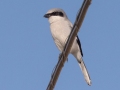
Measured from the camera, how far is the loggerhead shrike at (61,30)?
4.54 m

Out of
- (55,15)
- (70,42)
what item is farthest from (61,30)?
(70,42)

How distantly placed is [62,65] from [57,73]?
0.07m

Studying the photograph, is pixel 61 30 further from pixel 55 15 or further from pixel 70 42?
pixel 70 42

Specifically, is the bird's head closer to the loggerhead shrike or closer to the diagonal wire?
the loggerhead shrike

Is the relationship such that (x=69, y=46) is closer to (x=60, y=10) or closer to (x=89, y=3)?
(x=89, y=3)

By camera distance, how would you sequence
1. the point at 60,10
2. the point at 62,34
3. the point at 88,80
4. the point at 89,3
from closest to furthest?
1. the point at 89,3
2. the point at 88,80
3. the point at 62,34
4. the point at 60,10

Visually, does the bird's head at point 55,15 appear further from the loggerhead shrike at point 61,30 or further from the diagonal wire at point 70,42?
the diagonal wire at point 70,42

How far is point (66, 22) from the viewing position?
4785mm

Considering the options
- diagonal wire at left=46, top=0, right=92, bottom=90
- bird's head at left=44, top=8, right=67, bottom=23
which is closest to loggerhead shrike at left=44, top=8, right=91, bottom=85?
bird's head at left=44, top=8, right=67, bottom=23

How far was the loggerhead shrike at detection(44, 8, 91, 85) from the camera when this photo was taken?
454 centimetres

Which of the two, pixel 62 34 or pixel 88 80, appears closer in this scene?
pixel 88 80

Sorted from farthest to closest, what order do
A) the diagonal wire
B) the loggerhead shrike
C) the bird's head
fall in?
the bird's head < the loggerhead shrike < the diagonal wire

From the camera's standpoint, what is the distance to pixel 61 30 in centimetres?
457

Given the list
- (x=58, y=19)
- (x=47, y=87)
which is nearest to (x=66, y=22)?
(x=58, y=19)
